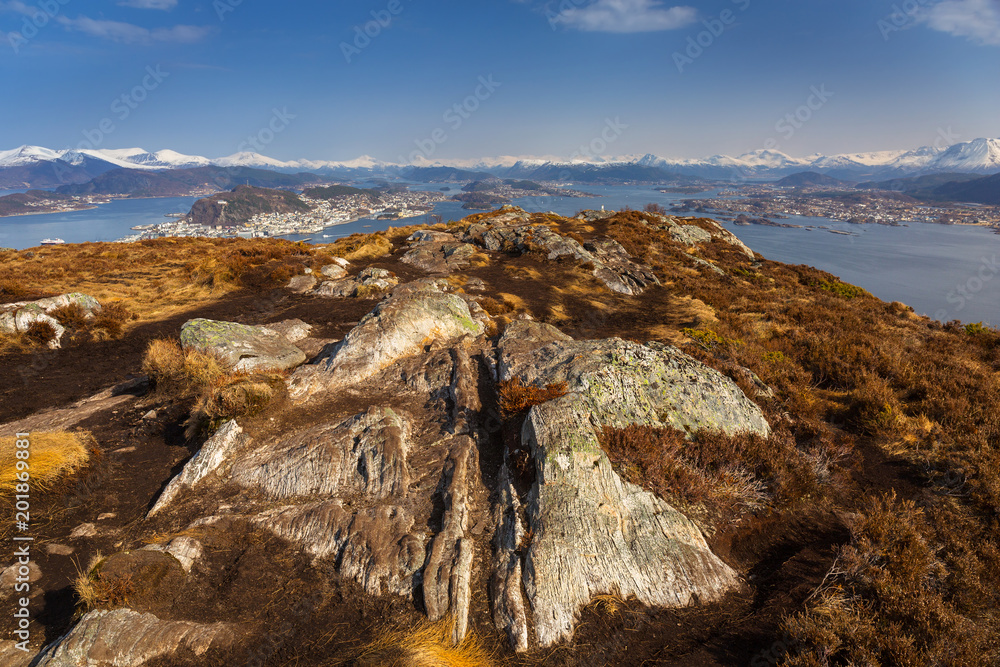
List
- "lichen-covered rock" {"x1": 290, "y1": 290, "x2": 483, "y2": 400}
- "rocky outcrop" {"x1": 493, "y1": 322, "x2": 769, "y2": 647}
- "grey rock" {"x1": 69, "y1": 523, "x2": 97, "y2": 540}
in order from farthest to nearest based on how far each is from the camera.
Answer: "lichen-covered rock" {"x1": 290, "y1": 290, "x2": 483, "y2": 400} < "grey rock" {"x1": 69, "y1": 523, "x2": 97, "y2": 540} < "rocky outcrop" {"x1": 493, "y1": 322, "x2": 769, "y2": 647}

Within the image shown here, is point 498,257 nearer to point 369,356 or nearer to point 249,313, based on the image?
point 249,313

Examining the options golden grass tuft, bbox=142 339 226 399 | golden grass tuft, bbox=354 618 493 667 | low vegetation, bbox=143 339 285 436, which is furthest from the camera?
golden grass tuft, bbox=142 339 226 399

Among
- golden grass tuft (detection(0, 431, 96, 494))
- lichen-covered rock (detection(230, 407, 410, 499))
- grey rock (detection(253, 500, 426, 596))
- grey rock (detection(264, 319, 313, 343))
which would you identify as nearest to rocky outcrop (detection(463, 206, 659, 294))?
grey rock (detection(264, 319, 313, 343))

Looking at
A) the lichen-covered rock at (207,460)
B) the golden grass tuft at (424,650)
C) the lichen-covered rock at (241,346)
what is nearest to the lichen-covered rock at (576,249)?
the lichen-covered rock at (241,346)

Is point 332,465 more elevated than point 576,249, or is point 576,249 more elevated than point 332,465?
point 576,249

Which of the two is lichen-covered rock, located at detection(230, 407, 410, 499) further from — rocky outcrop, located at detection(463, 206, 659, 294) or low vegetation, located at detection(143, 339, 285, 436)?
rocky outcrop, located at detection(463, 206, 659, 294)

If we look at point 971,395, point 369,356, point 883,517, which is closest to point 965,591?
point 883,517

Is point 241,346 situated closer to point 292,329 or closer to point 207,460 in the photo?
point 292,329

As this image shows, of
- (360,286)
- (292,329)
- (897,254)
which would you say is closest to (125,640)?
(292,329)
